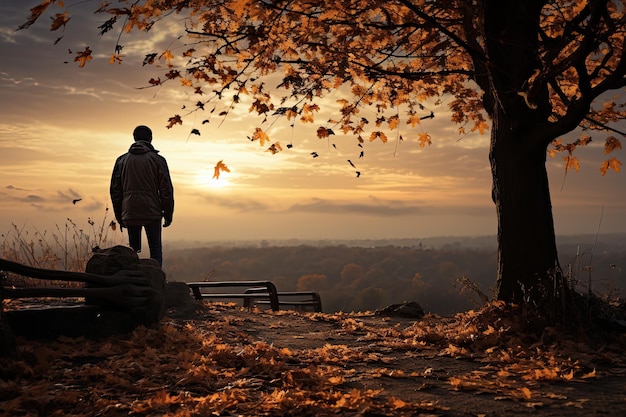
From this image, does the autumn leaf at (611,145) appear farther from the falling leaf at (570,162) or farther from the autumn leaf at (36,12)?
the autumn leaf at (36,12)

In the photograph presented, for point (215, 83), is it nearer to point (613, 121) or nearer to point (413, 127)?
point (413, 127)

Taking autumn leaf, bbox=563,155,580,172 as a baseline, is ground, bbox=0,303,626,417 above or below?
below

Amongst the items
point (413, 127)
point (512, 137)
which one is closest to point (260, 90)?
point (413, 127)

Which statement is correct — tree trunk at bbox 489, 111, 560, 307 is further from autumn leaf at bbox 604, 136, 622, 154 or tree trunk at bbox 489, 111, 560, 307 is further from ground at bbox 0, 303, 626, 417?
autumn leaf at bbox 604, 136, 622, 154

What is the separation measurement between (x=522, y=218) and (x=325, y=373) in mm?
4139

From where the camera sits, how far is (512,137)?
27.0 ft

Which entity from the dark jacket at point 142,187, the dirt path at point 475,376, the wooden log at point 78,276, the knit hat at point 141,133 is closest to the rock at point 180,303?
the dirt path at point 475,376

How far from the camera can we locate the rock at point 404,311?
39.2ft

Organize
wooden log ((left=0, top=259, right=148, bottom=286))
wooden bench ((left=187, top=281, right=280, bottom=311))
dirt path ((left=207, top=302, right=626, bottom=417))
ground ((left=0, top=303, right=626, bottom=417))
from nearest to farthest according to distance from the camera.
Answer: ground ((left=0, top=303, right=626, bottom=417))
dirt path ((left=207, top=302, right=626, bottom=417))
wooden log ((left=0, top=259, right=148, bottom=286))
wooden bench ((left=187, top=281, right=280, bottom=311))

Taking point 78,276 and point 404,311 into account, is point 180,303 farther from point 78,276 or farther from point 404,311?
point 404,311

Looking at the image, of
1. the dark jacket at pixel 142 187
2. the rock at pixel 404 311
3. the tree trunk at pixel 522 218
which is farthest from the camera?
the rock at pixel 404 311

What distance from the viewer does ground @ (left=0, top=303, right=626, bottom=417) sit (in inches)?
175

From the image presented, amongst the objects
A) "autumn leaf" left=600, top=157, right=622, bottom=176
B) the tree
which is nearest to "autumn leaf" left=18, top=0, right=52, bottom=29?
the tree

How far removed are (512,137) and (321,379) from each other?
16.2ft
